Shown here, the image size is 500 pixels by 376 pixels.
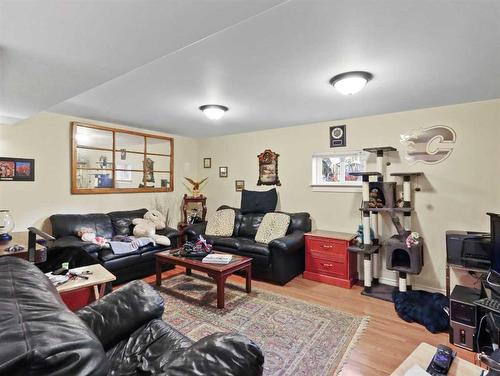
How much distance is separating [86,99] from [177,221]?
9.60ft

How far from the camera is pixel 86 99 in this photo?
121 inches

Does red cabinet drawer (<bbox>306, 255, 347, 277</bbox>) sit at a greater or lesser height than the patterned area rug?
greater

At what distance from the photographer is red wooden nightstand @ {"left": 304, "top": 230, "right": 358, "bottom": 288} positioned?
3564 millimetres

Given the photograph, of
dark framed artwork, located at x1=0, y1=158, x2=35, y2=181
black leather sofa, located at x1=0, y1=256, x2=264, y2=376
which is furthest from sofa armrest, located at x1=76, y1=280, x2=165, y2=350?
dark framed artwork, located at x1=0, y1=158, x2=35, y2=181

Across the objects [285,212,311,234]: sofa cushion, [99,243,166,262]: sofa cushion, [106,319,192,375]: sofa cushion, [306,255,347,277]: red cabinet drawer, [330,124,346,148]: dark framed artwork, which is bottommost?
[306,255,347,277]: red cabinet drawer

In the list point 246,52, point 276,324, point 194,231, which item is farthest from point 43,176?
point 276,324

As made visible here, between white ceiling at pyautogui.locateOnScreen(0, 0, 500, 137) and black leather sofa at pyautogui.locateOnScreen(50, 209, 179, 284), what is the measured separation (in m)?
1.53

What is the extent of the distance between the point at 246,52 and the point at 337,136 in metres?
2.52

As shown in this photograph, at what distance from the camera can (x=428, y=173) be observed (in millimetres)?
3338

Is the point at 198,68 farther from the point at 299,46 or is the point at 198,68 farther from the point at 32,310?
the point at 32,310

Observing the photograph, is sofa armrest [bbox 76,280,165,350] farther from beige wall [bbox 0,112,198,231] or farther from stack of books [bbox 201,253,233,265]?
beige wall [bbox 0,112,198,231]

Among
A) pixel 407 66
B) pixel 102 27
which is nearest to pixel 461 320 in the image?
pixel 407 66

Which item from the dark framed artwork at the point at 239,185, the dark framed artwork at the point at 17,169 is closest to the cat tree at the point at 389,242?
the dark framed artwork at the point at 239,185

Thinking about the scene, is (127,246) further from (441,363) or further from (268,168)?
(441,363)
